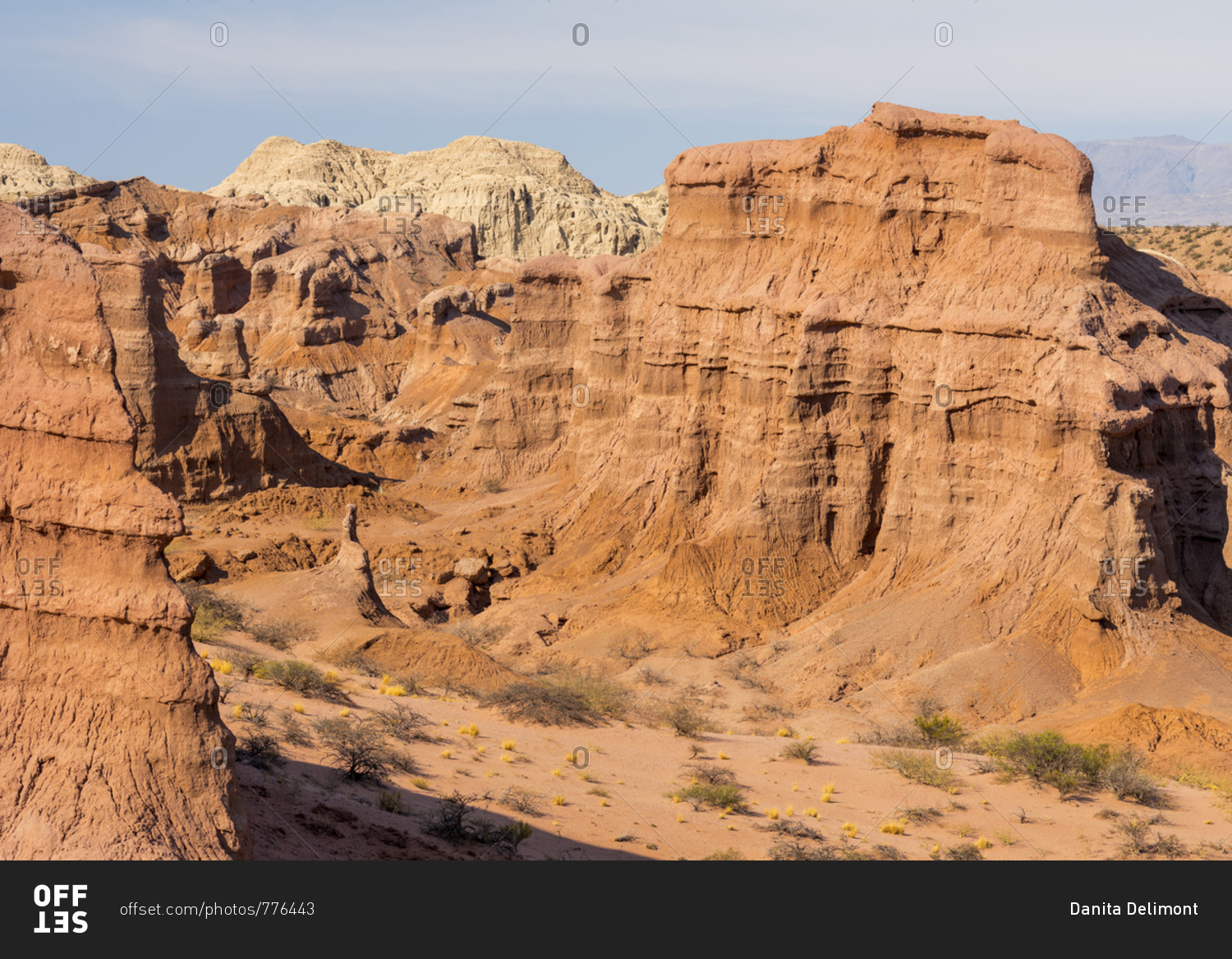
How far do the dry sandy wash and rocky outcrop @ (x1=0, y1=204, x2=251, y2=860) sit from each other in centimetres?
3

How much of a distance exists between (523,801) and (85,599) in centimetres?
688

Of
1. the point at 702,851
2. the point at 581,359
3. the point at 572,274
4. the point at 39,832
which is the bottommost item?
the point at 702,851

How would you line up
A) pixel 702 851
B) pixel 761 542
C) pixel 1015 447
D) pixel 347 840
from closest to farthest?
pixel 347 840, pixel 702 851, pixel 1015 447, pixel 761 542

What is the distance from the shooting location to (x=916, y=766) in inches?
762

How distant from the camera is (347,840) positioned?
41.4 ft

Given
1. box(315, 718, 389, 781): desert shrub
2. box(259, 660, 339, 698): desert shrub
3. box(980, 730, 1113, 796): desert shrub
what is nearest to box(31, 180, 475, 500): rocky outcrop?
box(259, 660, 339, 698): desert shrub

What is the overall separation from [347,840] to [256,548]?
2323cm

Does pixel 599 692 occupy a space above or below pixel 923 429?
below

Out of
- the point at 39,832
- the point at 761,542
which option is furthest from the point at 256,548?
the point at 39,832

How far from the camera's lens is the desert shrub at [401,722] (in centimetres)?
1728

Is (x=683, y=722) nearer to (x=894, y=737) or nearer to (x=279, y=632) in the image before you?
(x=894, y=737)

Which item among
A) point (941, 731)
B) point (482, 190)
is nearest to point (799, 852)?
point (941, 731)

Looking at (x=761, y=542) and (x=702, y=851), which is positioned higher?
(x=761, y=542)

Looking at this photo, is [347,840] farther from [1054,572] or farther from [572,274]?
[572,274]
